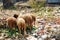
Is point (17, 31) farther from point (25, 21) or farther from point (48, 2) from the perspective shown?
point (48, 2)

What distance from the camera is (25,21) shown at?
7.02 m

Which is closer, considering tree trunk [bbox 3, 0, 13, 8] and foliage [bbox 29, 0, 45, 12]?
foliage [bbox 29, 0, 45, 12]

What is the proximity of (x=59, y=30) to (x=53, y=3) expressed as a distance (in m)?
7.53

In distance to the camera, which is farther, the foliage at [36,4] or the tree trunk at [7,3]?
the tree trunk at [7,3]

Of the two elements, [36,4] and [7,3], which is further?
[7,3]

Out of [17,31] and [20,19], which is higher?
[20,19]

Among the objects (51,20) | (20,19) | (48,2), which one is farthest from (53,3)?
(20,19)

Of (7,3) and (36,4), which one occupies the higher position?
(7,3)

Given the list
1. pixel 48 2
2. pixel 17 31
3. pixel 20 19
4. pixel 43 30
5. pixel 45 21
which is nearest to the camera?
pixel 20 19

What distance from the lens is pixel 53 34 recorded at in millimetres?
6750

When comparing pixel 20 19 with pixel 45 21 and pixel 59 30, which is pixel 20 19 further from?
pixel 45 21

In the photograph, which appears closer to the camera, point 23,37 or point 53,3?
point 23,37

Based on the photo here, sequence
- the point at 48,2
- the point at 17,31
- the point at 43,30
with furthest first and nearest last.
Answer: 1. the point at 48,2
2. the point at 43,30
3. the point at 17,31

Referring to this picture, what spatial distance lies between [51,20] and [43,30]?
161cm
